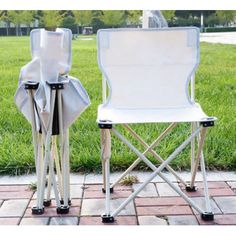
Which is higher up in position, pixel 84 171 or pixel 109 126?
pixel 109 126

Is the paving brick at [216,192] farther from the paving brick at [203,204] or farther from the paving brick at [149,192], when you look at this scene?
the paving brick at [149,192]

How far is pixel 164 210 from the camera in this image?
2.36 meters

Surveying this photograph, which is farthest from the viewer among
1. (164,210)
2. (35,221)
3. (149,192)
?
(149,192)

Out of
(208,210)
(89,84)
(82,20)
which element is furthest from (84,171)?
(82,20)

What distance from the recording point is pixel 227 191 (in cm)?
258

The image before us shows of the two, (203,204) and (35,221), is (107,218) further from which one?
(203,204)

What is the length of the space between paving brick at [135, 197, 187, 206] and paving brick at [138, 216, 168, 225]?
17 cm

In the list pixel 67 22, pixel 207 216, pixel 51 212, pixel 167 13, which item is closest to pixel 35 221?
pixel 51 212

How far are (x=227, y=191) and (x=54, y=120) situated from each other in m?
1.03

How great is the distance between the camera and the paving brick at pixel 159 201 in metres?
2.44

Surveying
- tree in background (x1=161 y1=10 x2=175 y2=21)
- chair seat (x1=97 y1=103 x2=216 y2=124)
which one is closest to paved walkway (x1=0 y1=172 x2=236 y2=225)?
chair seat (x1=97 y1=103 x2=216 y2=124)

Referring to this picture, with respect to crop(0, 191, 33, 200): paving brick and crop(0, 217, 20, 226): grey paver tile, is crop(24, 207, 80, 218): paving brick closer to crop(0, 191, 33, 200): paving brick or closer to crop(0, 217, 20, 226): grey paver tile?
crop(0, 217, 20, 226): grey paver tile

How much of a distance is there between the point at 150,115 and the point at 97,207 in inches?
21.0
